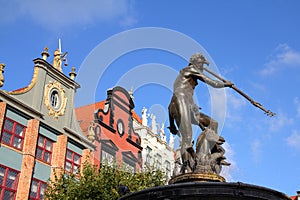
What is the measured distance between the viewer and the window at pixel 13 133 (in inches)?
985

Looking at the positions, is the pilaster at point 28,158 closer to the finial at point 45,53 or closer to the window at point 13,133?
the window at point 13,133

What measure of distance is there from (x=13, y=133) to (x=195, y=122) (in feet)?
63.2

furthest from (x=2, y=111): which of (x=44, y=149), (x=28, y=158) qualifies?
(x=44, y=149)

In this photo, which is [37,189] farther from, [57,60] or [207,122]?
[207,122]

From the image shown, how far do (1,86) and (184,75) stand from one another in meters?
19.3

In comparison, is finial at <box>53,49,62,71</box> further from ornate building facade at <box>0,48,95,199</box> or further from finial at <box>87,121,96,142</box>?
finial at <box>87,121,96,142</box>

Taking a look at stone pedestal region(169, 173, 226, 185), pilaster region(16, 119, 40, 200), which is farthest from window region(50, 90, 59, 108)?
stone pedestal region(169, 173, 226, 185)

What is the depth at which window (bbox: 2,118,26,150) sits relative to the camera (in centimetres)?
2503

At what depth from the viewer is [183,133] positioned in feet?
27.7

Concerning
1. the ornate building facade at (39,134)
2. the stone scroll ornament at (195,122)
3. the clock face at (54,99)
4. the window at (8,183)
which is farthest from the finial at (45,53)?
the stone scroll ornament at (195,122)

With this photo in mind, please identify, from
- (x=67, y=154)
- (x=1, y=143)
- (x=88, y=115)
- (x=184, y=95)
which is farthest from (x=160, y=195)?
(x=88, y=115)

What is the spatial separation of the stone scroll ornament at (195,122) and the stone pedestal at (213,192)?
107 cm

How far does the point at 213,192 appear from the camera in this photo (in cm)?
663

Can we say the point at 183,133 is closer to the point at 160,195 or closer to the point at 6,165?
the point at 160,195
